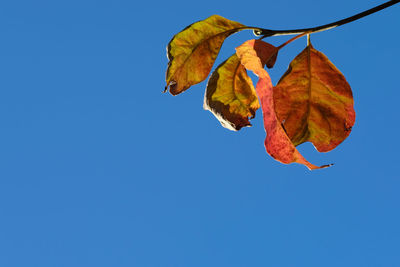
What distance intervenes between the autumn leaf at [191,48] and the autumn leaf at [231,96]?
0.04m

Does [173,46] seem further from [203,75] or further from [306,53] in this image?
[306,53]

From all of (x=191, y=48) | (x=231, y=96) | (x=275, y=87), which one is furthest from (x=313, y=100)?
(x=191, y=48)

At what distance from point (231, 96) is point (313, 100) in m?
0.20

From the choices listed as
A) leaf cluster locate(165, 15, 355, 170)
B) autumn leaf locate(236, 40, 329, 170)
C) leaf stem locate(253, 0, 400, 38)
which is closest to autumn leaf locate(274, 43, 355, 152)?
leaf cluster locate(165, 15, 355, 170)

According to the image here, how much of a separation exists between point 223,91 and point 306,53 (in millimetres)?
219

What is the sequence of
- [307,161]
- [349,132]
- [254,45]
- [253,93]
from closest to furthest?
1. [307,161]
2. [254,45]
3. [349,132]
4. [253,93]

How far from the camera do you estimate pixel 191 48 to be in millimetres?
1106

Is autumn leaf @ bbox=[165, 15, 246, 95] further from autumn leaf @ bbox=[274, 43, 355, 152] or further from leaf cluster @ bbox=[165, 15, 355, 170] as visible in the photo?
autumn leaf @ bbox=[274, 43, 355, 152]

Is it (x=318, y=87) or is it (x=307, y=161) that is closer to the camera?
(x=307, y=161)

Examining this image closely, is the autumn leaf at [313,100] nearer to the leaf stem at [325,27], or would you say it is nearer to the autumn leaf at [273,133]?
the leaf stem at [325,27]

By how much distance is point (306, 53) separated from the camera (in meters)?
1.08

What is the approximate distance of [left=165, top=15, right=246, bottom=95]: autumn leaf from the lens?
3.59 feet

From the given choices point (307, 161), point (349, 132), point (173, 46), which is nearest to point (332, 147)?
point (349, 132)

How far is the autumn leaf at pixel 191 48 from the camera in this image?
3.59ft
